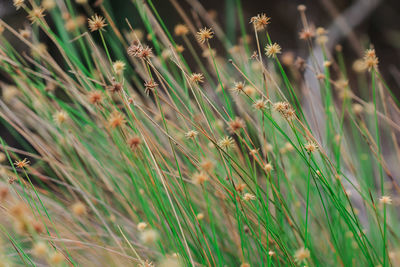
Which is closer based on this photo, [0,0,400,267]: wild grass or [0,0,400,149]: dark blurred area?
[0,0,400,267]: wild grass

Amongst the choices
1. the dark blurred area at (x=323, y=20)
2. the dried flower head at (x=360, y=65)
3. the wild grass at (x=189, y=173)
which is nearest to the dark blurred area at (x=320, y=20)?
the dark blurred area at (x=323, y=20)

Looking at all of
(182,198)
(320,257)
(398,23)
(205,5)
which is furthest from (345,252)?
(398,23)

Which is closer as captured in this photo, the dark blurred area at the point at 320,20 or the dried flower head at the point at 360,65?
the dried flower head at the point at 360,65

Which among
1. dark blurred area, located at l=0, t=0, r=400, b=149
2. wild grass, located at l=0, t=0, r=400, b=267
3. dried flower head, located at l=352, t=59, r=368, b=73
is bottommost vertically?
wild grass, located at l=0, t=0, r=400, b=267

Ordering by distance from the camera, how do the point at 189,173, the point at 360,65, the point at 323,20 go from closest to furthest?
the point at 360,65 → the point at 189,173 → the point at 323,20

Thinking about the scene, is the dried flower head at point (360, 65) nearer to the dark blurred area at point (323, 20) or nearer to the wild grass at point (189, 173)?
the wild grass at point (189, 173)

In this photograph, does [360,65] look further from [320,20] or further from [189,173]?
[320,20]

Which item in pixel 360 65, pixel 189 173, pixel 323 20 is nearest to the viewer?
pixel 360 65

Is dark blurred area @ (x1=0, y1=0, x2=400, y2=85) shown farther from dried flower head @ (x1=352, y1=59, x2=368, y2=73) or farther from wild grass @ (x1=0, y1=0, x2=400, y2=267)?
wild grass @ (x1=0, y1=0, x2=400, y2=267)

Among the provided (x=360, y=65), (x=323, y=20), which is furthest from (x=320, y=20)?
(x=360, y=65)

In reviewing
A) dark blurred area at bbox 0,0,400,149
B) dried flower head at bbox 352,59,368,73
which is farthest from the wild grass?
dark blurred area at bbox 0,0,400,149

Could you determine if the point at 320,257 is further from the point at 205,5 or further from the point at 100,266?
the point at 205,5
